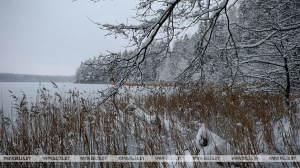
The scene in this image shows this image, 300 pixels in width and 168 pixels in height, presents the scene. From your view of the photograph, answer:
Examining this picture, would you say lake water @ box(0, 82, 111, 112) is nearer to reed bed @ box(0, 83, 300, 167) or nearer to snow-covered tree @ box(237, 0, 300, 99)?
reed bed @ box(0, 83, 300, 167)

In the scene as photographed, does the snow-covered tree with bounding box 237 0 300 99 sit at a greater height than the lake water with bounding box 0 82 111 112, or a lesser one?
greater

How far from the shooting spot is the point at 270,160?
4.46 feet

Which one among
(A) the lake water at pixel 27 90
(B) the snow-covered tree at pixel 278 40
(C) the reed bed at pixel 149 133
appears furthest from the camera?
(A) the lake water at pixel 27 90

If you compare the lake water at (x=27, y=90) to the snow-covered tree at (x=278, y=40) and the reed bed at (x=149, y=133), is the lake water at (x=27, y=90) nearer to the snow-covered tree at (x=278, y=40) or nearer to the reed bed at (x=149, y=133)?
the reed bed at (x=149, y=133)

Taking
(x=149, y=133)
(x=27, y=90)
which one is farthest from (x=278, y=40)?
(x=27, y=90)

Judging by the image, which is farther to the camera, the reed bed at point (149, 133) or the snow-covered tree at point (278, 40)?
the snow-covered tree at point (278, 40)

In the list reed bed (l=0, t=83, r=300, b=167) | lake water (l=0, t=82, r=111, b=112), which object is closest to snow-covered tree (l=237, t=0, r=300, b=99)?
reed bed (l=0, t=83, r=300, b=167)

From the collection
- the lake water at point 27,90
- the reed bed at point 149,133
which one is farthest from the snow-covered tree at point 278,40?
the lake water at point 27,90

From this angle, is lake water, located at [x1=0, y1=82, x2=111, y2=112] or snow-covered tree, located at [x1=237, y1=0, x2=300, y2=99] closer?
snow-covered tree, located at [x1=237, y1=0, x2=300, y2=99]

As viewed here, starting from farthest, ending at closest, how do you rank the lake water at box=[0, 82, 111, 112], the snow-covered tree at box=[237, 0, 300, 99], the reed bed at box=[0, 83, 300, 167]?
the lake water at box=[0, 82, 111, 112]
the snow-covered tree at box=[237, 0, 300, 99]
the reed bed at box=[0, 83, 300, 167]

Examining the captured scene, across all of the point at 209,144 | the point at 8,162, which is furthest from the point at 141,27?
the point at 8,162

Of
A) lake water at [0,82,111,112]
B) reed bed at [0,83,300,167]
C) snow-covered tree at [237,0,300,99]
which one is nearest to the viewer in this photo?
reed bed at [0,83,300,167]

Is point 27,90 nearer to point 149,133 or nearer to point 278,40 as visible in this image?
point 149,133

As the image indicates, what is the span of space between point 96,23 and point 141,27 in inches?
27.1
